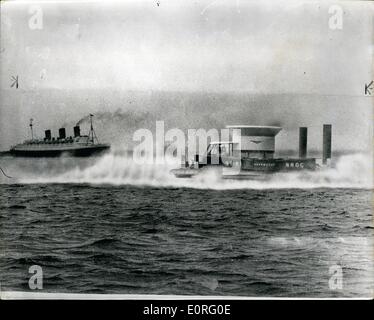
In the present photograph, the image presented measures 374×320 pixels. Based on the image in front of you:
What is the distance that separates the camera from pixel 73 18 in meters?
4.10

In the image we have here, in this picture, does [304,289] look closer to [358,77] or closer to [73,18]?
[358,77]

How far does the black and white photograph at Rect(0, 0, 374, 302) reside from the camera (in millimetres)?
4008

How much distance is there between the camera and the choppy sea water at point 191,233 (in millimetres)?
3992

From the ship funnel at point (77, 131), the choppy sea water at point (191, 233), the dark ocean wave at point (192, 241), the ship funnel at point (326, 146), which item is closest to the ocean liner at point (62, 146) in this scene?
the ship funnel at point (77, 131)

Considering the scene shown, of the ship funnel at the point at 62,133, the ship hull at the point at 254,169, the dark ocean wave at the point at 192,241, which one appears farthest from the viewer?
the ship funnel at the point at 62,133

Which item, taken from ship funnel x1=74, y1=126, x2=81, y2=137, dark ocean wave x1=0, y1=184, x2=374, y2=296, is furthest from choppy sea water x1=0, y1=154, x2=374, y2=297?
ship funnel x1=74, y1=126, x2=81, y2=137

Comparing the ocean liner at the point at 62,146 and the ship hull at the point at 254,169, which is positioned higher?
the ocean liner at the point at 62,146

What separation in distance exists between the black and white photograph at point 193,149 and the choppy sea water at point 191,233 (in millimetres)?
11

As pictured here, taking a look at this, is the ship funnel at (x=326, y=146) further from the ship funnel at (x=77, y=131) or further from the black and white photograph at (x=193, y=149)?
the ship funnel at (x=77, y=131)

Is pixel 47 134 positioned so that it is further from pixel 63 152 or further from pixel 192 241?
pixel 192 241

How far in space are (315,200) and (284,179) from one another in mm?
293

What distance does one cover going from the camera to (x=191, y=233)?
404 centimetres

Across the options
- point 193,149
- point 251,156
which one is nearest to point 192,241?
Answer: point 193,149
